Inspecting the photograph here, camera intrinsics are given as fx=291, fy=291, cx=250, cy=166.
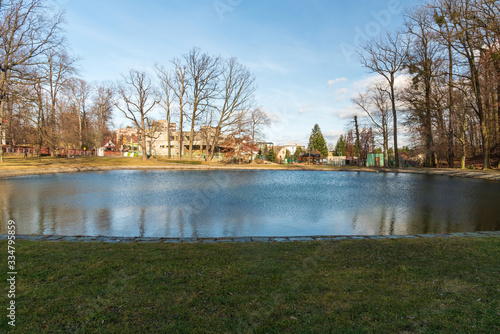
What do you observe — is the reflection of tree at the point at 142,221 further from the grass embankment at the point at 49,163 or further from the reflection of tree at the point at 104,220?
the grass embankment at the point at 49,163

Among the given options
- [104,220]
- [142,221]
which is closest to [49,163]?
[104,220]

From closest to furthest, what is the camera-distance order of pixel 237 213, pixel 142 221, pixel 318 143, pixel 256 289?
pixel 256 289, pixel 142 221, pixel 237 213, pixel 318 143

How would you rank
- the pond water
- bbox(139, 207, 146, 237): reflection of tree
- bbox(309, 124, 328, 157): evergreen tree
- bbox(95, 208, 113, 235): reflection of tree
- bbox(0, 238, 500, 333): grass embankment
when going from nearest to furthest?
bbox(0, 238, 500, 333): grass embankment → bbox(139, 207, 146, 237): reflection of tree → bbox(95, 208, 113, 235): reflection of tree → the pond water → bbox(309, 124, 328, 157): evergreen tree

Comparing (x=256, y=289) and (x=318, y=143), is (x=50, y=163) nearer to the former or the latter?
(x=256, y=289)

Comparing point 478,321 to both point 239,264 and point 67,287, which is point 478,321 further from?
point 67,287

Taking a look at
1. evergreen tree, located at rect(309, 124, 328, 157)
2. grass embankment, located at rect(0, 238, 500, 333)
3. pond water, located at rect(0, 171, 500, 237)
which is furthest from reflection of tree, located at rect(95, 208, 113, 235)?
evergreen tree, located at rect(309, 124, 328, 157)

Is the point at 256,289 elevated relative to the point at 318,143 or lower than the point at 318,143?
lower

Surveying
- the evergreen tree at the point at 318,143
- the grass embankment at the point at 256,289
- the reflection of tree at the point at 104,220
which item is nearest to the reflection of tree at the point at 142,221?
the reflection of tree at the point at 104,220

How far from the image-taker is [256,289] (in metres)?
3.35

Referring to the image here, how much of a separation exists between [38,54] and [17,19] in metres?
2.95

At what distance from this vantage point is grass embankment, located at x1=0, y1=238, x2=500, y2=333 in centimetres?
270

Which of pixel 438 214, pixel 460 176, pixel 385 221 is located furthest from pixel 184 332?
pixel 460 176

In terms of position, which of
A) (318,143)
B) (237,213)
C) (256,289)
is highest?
(318,143)

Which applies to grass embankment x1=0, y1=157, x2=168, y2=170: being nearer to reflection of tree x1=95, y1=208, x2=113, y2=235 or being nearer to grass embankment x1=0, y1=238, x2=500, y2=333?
reflection of tree x1=95, y1=208, x2=113, y2=235
